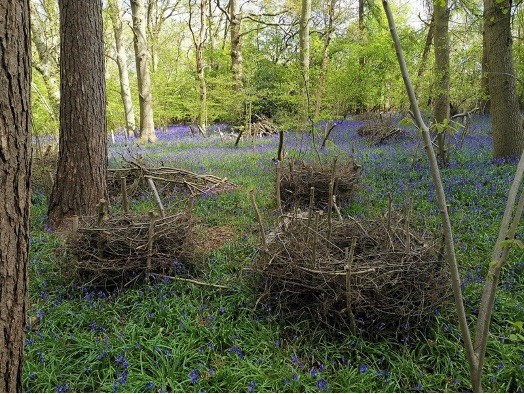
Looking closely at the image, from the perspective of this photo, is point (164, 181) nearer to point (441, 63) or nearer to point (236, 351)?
point (236, 351)

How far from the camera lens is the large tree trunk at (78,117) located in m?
5.26

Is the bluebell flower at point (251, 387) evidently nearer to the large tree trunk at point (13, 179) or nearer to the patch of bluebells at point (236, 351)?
the patch of bluebells at point (236, 351)

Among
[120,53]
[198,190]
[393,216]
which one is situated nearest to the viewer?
[393,216]

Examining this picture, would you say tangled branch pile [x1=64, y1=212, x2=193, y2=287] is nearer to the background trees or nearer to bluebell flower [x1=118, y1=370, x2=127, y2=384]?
bluebell flower [x1=118, y1=370, x2=127, y2=384]

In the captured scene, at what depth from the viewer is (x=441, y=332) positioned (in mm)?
2926

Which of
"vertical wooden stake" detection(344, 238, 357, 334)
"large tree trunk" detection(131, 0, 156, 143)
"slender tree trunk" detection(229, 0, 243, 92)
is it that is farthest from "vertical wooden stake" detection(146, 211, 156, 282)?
"slender tree trunk" detection(229, 0, 243, 92)

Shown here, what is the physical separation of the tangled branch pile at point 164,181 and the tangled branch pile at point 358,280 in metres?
3.64

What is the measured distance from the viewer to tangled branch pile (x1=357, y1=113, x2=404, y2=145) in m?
11.9

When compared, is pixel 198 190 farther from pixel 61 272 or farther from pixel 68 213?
pixel 61 272

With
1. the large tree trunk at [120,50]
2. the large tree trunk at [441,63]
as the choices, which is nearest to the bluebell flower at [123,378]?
the large tree trunk at [441,63]

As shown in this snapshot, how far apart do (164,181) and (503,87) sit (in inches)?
244

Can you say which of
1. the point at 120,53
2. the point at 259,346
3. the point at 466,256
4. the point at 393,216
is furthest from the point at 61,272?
the point at 120,53

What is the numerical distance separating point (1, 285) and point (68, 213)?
13.5 feet

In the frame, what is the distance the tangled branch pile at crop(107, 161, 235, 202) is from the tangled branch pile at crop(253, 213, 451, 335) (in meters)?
3.64
